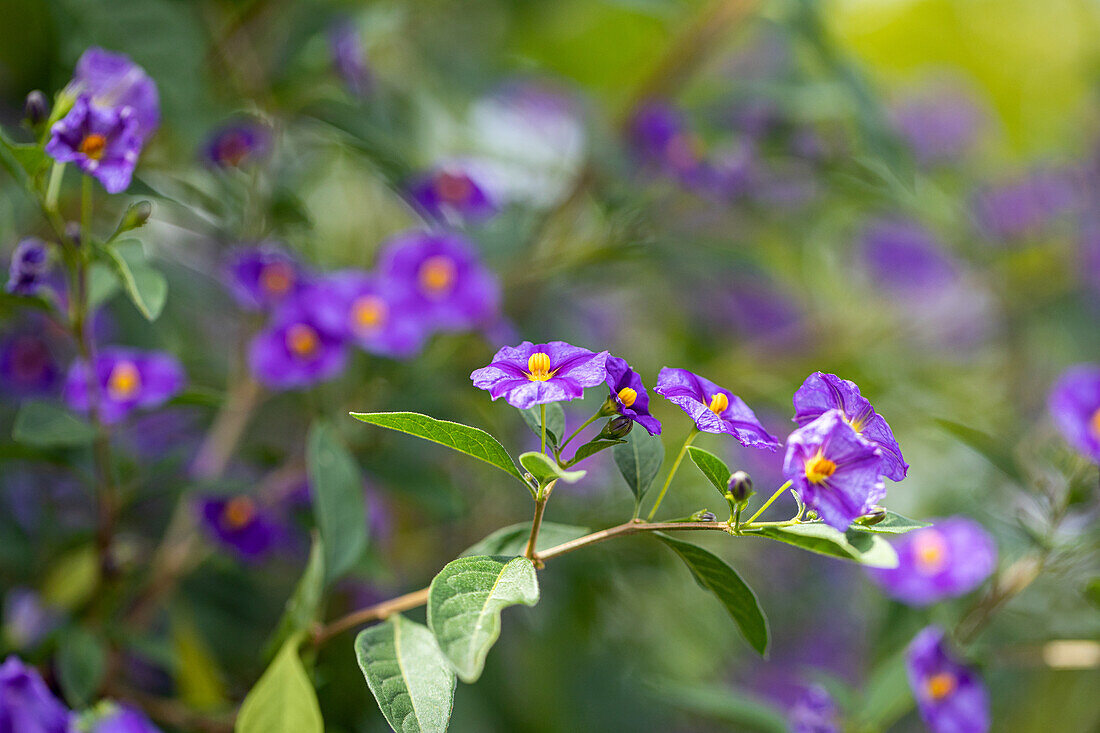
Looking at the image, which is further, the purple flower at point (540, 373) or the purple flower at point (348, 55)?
the purple flower at point (348, 55)

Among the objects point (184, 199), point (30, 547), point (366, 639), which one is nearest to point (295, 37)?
point (184, 199)

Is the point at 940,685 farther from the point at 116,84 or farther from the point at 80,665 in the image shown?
the point at 116,84

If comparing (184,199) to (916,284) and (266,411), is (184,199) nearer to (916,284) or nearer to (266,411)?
(266,411)

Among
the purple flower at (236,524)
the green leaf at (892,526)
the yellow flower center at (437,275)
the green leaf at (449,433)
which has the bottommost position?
the purple flower at (236,524)

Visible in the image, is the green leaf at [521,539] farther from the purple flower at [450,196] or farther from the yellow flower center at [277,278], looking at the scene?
the purple flower at [450,196]

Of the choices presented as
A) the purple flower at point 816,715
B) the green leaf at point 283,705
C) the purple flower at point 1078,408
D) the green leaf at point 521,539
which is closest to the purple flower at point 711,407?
the green leaf at point 521,539

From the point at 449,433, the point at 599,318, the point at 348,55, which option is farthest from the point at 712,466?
the point at 599,318
